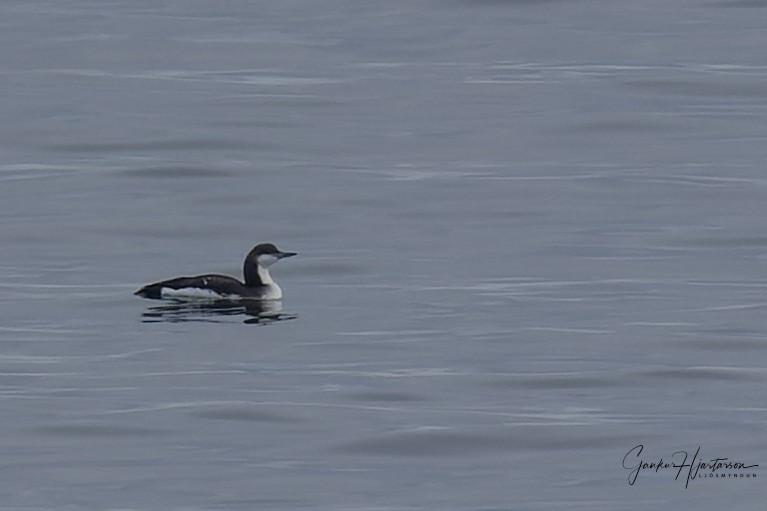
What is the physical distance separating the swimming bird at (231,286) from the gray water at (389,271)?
1.01ft

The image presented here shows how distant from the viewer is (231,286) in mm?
18812

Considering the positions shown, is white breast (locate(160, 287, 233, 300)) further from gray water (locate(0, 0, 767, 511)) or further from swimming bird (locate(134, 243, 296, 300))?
gray water (locate(0, 0, 767, 511))

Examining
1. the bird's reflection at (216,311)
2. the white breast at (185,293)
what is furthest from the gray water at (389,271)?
the white breast at (185,293)

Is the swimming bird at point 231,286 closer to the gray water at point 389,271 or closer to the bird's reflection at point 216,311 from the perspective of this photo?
the bird's reflection at point 216,311

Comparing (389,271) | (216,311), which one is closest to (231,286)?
(216,311)

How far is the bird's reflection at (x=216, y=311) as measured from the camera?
17.9 meters

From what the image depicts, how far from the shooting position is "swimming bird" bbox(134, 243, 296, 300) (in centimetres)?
1852

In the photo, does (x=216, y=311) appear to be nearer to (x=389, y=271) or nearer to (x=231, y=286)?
(x=231, y=286)

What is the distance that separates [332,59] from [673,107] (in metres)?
8.52

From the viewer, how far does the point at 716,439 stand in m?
13.8

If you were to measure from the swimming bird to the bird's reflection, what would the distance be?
53 millimetres

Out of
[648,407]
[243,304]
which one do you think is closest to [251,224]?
[243,304]

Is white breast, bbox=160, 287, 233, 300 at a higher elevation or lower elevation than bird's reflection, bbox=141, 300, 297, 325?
higher

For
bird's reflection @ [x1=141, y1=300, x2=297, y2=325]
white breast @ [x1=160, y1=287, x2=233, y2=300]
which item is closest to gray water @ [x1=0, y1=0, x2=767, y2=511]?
bird's reflection @ [x1=141, y1=300, x2=297, y2=325]
